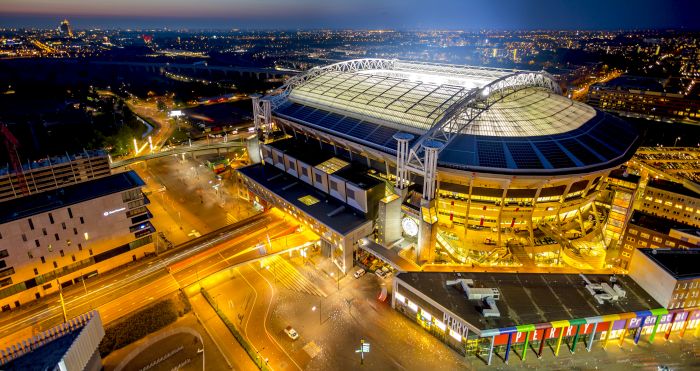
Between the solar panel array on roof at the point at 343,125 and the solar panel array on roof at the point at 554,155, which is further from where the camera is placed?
the solar panel array on roof at the point at 343,125

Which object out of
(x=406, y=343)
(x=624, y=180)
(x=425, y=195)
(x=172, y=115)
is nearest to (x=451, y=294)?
(x=406, y=343)

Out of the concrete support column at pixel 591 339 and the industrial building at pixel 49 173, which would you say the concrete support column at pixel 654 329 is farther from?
the industrial building at pixel 49 173

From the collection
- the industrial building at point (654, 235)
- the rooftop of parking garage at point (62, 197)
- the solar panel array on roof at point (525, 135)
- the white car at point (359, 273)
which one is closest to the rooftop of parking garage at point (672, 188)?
the solar panel array on roof at point (525, 135)

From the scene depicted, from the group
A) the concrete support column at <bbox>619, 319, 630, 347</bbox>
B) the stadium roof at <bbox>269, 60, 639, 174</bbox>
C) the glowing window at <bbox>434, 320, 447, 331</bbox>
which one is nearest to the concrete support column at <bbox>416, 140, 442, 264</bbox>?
the stadium roof at <bbox>269, 60, 639, 174</bbox>

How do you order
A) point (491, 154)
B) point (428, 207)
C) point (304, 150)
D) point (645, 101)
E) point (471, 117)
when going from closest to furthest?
1. point (491, 154)
2. point (428, 207)
3. point (471, 117)
4. point (304, 150)
5. point (645, 101)

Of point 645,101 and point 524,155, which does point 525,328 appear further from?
point 645,101

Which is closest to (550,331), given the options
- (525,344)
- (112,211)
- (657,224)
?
(525,344)
